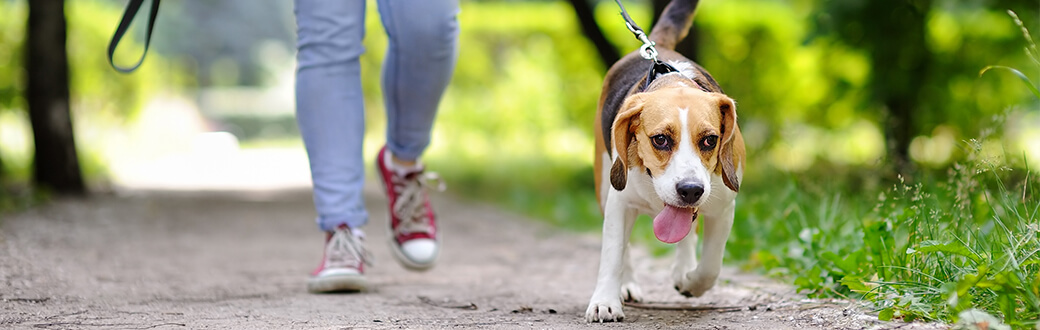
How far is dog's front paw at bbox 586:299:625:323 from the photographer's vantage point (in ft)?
8.58

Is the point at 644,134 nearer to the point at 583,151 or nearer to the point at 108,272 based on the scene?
the point at 108,272

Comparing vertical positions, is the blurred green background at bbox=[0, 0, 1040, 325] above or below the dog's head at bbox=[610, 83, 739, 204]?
below

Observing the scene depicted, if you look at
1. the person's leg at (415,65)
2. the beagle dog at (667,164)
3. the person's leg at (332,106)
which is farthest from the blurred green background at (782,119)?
the person's leg at (332,106)

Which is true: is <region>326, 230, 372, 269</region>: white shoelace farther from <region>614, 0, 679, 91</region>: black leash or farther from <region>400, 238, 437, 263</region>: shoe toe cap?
<region>614, 0, 679, 91</region>: black leash

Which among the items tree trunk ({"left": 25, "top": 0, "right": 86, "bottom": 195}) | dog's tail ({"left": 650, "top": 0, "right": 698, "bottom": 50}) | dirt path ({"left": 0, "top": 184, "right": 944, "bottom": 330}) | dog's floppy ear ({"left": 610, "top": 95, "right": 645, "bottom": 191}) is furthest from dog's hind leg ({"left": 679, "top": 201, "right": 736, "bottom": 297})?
tree trunk ({"left": 25, "top": 0, "right": 86, "bottom": 195})

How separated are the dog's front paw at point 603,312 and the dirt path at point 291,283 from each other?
43 mm

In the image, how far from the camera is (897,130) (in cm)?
671

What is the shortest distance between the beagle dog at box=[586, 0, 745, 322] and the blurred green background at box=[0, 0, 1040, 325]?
1.35 feet

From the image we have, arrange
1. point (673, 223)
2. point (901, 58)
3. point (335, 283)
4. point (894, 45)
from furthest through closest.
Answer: point (901, 58) → point (894, 45) → point (335, 283) → point (673, 223)

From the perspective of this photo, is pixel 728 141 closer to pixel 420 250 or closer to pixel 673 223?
pixel 673 223

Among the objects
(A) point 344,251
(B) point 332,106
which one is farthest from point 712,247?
(B) point 332,106

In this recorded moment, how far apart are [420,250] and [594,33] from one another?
3531 millimetres

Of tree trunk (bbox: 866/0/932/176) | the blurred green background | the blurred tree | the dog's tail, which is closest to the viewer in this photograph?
the blurred green background

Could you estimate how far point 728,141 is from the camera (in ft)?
8.09
